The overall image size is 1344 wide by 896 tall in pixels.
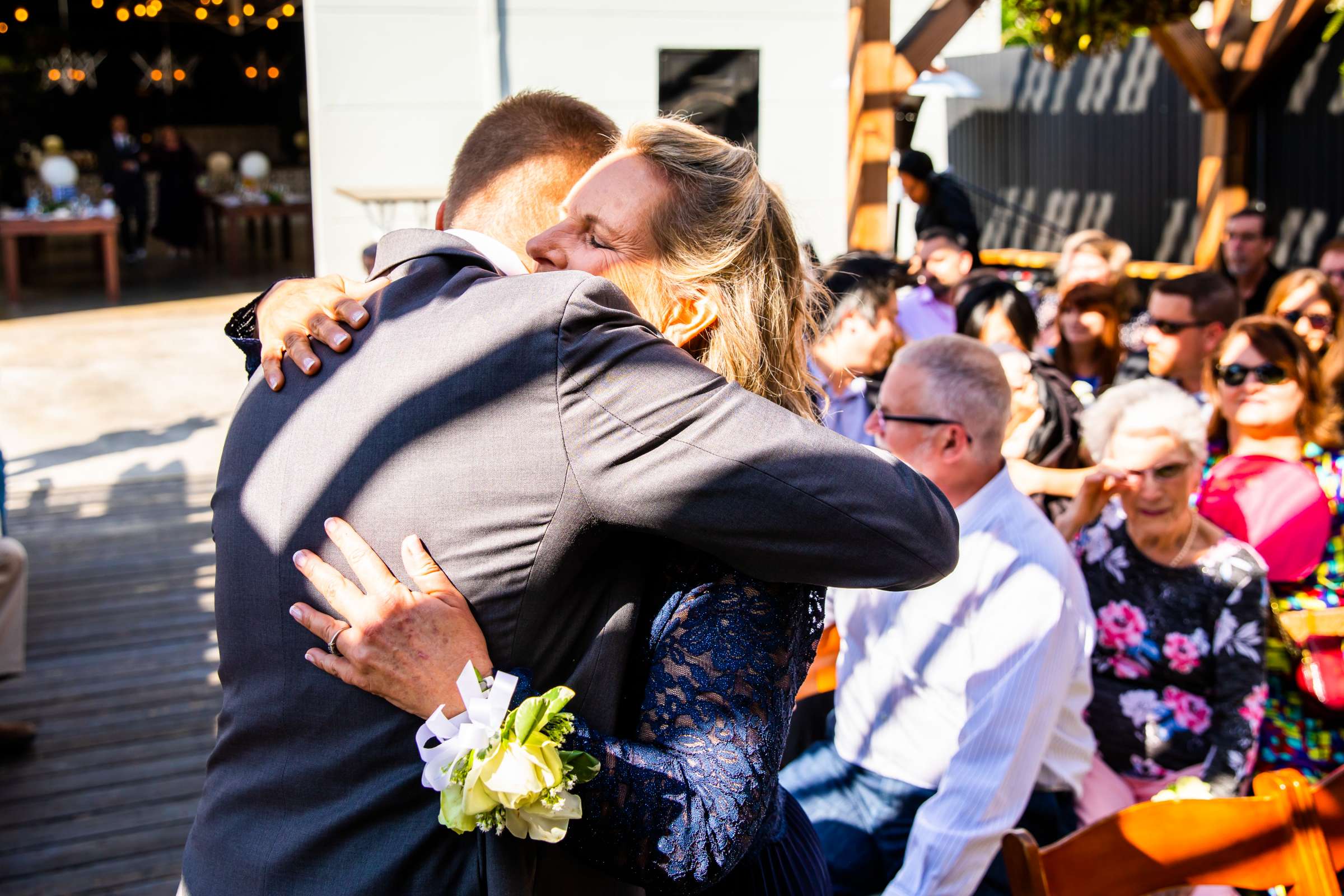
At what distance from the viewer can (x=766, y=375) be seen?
1507 mm

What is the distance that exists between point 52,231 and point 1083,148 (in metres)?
11.5

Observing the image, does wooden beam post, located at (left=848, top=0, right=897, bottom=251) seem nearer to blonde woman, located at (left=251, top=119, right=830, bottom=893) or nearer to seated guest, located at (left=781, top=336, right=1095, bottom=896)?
seated guest, located at (left=781, top=336, right=1095, bottom=896)

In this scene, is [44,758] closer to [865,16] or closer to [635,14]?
[865,16]

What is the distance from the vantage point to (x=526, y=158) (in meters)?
1.79

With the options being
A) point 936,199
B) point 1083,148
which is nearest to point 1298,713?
point 936,199

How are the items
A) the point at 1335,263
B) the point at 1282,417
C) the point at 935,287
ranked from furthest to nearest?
the point at 935,287 → the point at 1335,263 → the point at 1282,417

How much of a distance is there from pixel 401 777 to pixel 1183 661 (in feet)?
7.03

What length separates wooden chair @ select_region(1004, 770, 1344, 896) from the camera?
176 centimetres

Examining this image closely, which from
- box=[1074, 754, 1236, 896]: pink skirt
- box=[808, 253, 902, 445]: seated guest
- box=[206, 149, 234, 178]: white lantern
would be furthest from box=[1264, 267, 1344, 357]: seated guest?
box=[206, 149, 234, 178]: white lantern

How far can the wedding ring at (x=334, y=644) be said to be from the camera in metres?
1.21

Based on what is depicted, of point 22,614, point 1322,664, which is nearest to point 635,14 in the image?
point 22,614

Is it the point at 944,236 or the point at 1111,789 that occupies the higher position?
the point at 944,236

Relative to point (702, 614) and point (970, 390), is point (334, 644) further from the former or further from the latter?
point (970, 390)

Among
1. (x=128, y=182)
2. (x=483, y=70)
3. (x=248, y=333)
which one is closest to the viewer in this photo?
(x=248, y=333)
